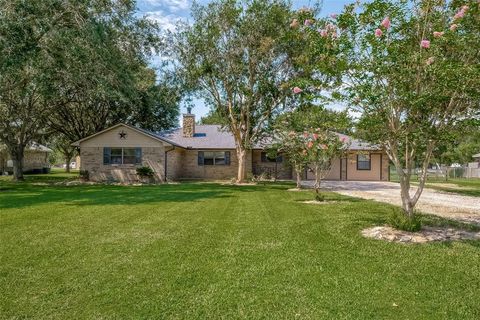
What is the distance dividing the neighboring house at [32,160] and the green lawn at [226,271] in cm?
3041

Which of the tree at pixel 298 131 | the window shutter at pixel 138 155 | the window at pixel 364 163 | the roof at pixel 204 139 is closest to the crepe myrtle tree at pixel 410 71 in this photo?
the tree at pixel 298 131

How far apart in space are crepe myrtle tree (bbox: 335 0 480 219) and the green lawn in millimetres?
2138

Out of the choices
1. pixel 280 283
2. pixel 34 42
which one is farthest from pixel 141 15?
pixel 280 283

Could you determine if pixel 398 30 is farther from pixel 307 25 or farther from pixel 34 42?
pixel 34 42

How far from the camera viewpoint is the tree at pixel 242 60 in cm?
1942

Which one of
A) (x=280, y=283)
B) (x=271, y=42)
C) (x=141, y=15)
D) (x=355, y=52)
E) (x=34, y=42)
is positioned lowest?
(x=280, y=283)

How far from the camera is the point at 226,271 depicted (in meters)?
4.98

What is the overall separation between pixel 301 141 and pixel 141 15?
36.2ft

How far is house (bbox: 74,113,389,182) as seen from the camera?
23.3 metres

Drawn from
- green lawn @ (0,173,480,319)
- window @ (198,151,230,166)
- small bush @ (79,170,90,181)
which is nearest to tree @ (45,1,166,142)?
small bush @ (79,170,90,181)

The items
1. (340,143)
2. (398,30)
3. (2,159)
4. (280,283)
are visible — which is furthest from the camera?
(2,159)

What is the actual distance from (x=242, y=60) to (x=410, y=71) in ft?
49.5

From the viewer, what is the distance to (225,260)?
5477 mm

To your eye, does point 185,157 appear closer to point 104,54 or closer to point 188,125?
point 188,125
